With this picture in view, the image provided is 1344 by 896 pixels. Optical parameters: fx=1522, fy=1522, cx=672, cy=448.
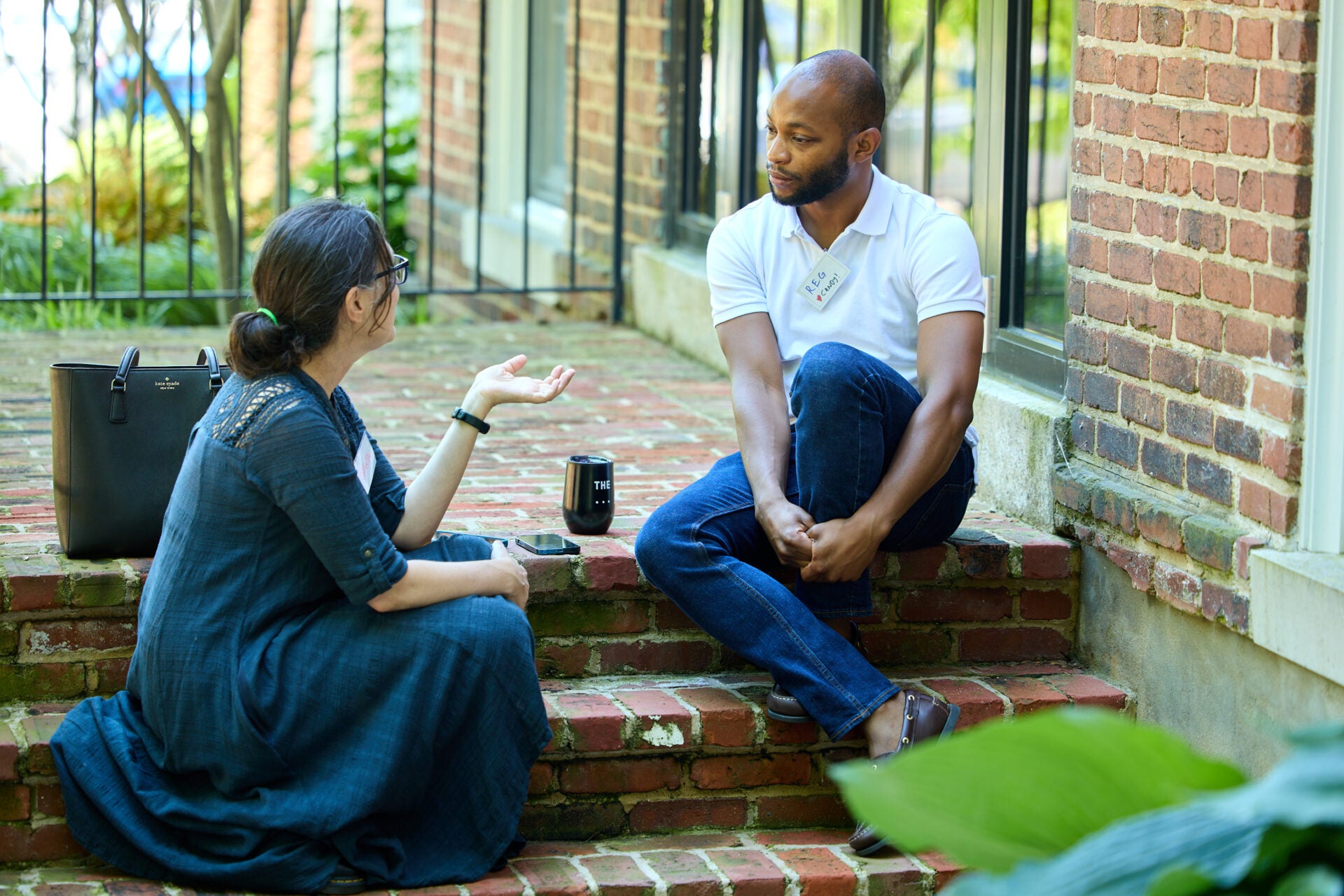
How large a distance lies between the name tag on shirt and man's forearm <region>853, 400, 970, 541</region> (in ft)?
1.19

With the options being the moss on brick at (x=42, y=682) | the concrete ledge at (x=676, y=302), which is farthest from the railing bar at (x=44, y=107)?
the moss on brick at (x=42, y=682)

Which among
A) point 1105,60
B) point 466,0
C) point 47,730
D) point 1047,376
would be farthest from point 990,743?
point 466,0

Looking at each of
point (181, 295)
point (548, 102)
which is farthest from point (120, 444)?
point (548, 102)

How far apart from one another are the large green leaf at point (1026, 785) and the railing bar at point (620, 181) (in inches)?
216

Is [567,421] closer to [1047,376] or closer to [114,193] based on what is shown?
[1047,376]

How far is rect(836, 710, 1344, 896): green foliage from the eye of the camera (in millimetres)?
655

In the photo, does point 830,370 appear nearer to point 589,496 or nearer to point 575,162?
point 589,496

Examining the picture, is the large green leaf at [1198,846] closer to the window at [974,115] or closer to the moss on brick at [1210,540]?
the moss on brick at [1210,540]

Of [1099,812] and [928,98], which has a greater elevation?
[928,98]

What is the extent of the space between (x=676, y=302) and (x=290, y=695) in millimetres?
3460

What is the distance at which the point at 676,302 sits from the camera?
5.68 m

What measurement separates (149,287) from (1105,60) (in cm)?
548

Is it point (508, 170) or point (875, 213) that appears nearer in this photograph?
point (875, 213)

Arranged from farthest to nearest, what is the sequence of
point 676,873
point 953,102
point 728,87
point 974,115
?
point 728,87
point 953,102
point 974,115
point 676,873
